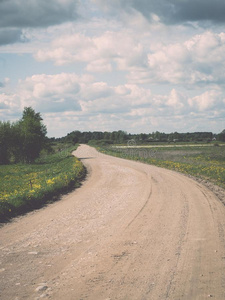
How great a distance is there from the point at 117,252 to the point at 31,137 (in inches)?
1743

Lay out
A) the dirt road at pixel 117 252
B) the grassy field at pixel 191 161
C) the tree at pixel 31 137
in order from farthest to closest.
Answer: the tree at pixel 31 137, the grassy field at pixel 191 161, the dirt road at pixel 117 252

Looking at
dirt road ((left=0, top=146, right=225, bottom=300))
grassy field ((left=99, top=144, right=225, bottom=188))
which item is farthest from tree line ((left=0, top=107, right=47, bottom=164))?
dirt road ((left=0, top=146, right=225, bottom=300))

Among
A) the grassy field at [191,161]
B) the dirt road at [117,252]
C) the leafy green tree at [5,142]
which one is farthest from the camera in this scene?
the leafy green tree at [5,142]

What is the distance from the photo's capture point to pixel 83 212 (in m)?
11.0

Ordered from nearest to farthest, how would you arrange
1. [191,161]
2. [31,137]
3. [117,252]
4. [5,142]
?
[117,252] < [191,161] < [31,137] < [5,142]

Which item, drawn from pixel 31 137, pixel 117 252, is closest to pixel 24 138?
pixel 31 137

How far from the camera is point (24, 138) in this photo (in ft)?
163

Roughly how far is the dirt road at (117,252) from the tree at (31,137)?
3867cm

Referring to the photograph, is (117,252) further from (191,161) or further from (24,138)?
(24,138)

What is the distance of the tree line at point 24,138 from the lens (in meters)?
49.2

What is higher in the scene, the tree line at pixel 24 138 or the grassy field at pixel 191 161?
the tree line at pixel 24 138

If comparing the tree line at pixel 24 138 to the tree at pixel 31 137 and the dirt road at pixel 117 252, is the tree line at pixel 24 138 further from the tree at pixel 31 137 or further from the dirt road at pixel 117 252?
the dirt road at pixel 117 252

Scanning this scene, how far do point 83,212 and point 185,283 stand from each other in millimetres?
→ 6196

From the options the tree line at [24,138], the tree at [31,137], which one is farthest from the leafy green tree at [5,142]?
the tree at [31,137]
